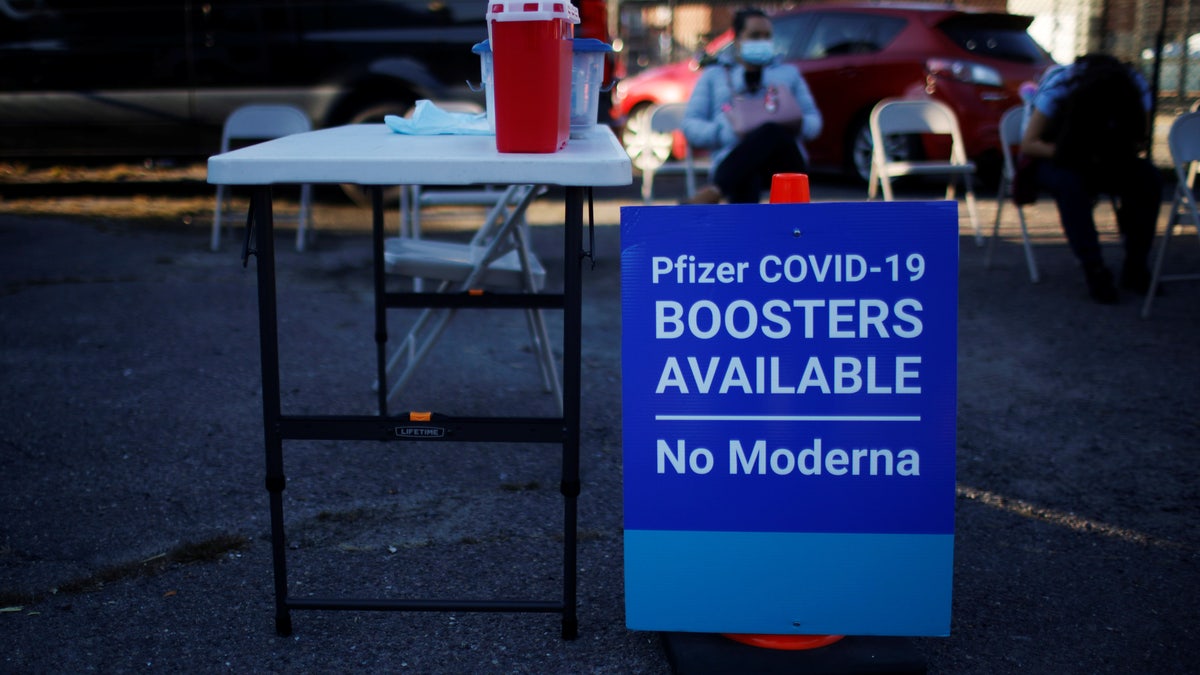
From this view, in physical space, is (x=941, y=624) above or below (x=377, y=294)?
below

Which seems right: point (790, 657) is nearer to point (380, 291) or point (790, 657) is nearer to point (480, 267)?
point (480, 267)

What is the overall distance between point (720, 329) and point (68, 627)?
63.6 inches

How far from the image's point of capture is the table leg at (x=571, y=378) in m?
2.30

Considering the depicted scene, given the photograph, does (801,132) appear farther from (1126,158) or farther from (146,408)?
(146,408)

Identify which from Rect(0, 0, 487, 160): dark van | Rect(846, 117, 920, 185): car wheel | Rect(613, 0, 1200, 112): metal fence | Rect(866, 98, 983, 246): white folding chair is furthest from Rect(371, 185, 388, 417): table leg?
Rect(846, 117, 920, 185): car wheel

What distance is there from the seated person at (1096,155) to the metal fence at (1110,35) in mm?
1765

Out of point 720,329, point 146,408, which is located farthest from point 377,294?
point 720,329

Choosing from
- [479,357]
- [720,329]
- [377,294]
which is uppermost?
[720,329]

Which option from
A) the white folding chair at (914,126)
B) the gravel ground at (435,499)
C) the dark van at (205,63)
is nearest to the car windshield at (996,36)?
the white folding chair at (914,126)

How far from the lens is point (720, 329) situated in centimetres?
228

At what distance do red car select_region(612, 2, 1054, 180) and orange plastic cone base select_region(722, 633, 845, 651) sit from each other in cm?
640

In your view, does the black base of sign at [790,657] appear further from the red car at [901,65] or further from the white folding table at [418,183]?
the red car at [901,65]

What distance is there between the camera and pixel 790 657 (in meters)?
2.36

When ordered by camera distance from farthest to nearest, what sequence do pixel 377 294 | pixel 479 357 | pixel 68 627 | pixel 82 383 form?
pixel 479 357 < pixel 82 383 < pixel 377 294 < pixel 68 627
